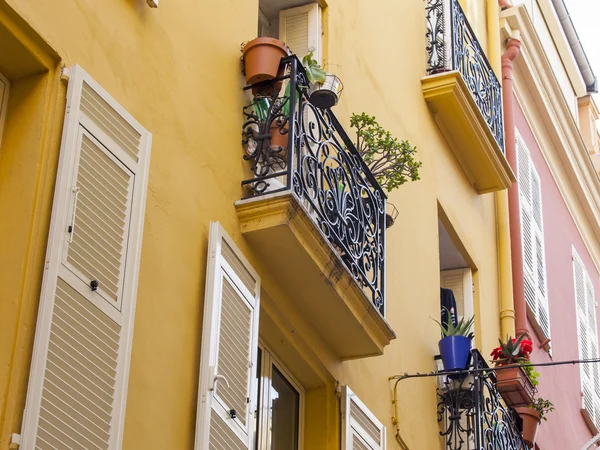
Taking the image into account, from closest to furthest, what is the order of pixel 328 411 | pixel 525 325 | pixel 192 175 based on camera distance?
pixel 192 175, pixel 328 411, pixel 525 325

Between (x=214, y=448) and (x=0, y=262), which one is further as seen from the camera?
(x=214, y=448)

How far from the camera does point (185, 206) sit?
688cm

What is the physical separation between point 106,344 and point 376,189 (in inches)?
145

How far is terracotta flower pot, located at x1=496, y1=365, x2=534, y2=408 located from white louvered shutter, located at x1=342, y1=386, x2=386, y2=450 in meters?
3.69

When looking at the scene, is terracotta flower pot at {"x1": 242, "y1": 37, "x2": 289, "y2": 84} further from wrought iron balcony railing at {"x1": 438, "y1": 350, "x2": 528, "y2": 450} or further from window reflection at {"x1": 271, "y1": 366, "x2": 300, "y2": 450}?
wrought iron balcony railing at {"x1": 438, "y1": 350, "x2": 528, "y2": 450}

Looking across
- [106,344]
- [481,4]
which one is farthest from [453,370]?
[481,4]

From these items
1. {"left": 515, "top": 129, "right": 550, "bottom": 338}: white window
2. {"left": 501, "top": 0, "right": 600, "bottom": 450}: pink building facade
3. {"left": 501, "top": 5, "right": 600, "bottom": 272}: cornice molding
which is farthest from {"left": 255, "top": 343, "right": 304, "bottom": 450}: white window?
{"left": 501, "top": 5, "right": 600, "bottom": 272}: cornice molding

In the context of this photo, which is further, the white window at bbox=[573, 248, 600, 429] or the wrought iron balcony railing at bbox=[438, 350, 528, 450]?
the white window at bbox=[573, 248, 600, 429]

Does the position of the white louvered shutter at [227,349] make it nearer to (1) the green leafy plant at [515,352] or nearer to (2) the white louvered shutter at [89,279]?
(2) the white louvered shutter at [89,279]

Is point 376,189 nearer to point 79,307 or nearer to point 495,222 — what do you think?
point 79,307

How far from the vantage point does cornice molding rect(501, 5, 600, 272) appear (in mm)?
17078

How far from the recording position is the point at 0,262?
213 inches

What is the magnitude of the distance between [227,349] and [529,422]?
21.7 feet

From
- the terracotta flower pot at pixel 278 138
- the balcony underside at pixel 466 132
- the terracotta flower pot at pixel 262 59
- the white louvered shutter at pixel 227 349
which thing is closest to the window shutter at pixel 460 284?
the balcony underside at pixel 466 132
